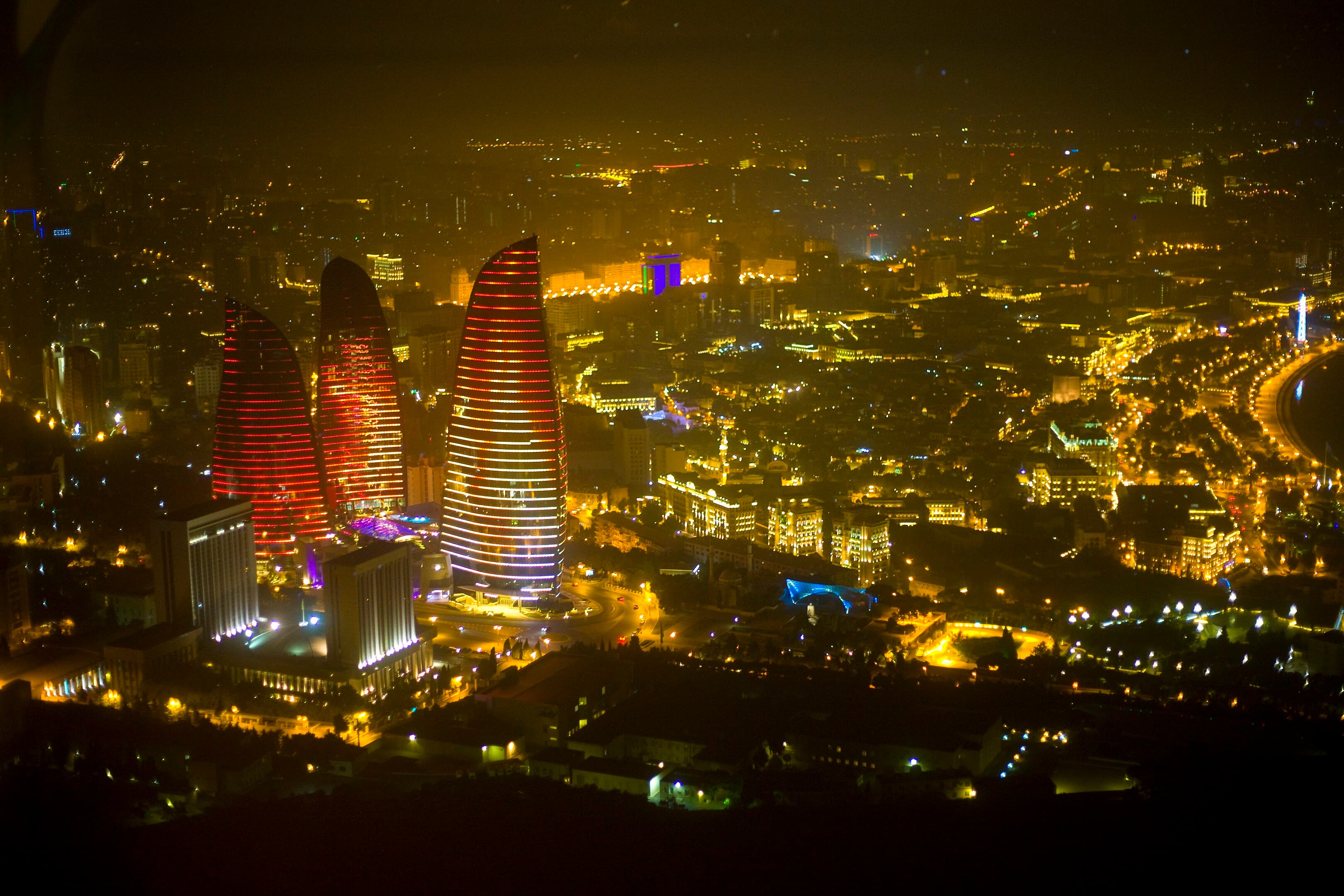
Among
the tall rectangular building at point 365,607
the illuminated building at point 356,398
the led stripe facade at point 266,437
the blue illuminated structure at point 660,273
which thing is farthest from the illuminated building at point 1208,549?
the blue illuminated structure at point 660,273

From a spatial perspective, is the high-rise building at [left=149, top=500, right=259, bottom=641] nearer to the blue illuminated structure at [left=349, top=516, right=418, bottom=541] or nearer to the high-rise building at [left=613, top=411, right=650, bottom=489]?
the blue illuminated structure at [left=349, top=516, right=418, bottom=541]

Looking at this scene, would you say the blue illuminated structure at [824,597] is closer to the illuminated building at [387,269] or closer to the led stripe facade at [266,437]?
the led stripe facade at [266,437]

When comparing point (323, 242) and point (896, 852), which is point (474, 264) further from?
point (896, 852)

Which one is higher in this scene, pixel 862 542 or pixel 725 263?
pixel 725 263

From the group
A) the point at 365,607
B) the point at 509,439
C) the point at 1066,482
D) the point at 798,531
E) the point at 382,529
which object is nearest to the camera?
the point at 365,607

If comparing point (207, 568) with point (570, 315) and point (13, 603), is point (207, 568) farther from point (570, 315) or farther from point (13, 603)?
point (570, 315)

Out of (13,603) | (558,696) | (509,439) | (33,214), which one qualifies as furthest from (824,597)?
(33,214)

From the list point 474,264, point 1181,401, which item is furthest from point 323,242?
point 1181,401
